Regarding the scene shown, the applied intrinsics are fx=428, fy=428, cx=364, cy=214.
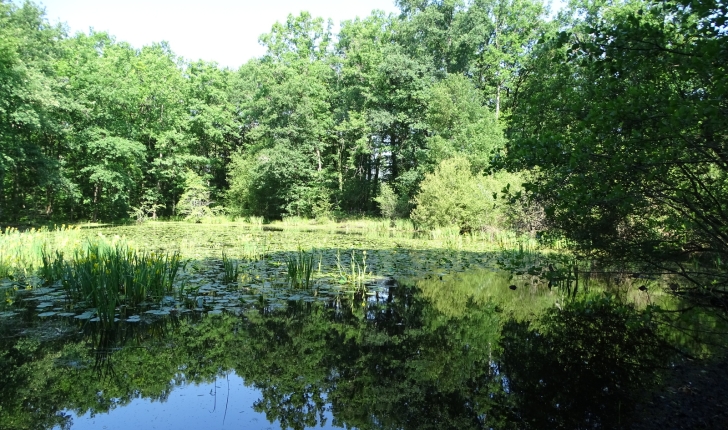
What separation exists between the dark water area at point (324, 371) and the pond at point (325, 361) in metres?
0.02

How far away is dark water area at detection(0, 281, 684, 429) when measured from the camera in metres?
3.86

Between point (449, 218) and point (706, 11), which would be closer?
point (706, 11)

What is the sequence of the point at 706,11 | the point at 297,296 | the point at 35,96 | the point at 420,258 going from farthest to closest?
the point at 35,96 < the point at 420,258 < the point at 297,296 < the point at 706,11

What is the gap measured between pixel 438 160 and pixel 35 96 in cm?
2117

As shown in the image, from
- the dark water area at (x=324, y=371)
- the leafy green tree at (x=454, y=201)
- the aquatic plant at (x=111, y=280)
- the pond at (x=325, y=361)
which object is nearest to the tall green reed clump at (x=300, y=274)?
the pond at (x=325, y=361)

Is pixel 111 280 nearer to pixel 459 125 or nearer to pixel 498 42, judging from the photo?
pixel 459 125

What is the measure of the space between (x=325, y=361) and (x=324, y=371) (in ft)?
0.90

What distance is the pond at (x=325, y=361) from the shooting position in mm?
3904

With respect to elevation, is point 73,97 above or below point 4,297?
above

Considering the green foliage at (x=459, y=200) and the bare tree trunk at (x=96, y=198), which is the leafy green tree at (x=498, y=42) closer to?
the green foliage at (x=459, y=200)

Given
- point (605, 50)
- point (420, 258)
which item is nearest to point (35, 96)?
point (420, 258)

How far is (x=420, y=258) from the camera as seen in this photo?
520 inches

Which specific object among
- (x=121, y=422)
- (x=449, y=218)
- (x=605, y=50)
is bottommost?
(x=121, y=422)

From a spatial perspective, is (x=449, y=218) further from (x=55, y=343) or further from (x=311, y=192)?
(x=55, y=343)
